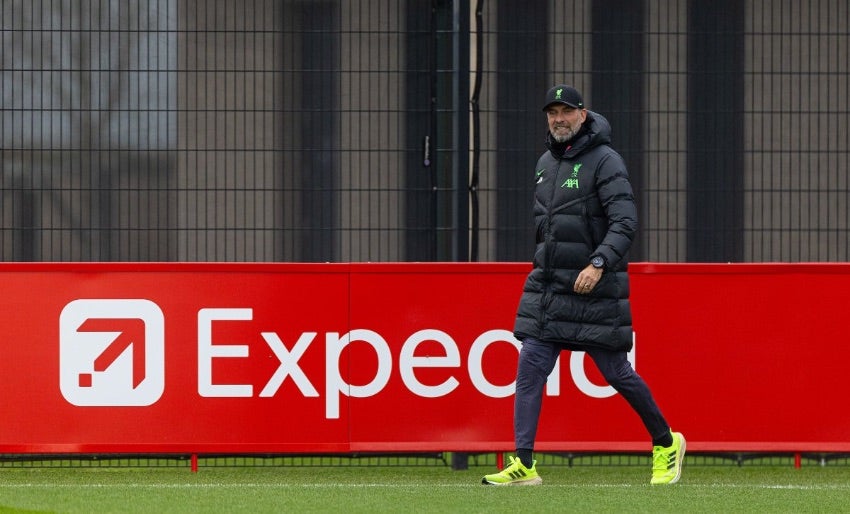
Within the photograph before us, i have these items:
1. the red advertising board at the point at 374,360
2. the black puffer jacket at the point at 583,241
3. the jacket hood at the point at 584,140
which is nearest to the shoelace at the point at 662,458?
the black puffer jacket at the point at 583,241

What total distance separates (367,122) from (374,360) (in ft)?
7.29

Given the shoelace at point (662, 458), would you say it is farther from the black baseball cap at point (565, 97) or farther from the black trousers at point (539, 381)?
the black baseball cap at point (565, 97)

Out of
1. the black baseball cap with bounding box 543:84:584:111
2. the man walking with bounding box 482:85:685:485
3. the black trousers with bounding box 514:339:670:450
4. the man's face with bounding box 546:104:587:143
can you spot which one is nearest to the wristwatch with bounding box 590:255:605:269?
the man walking with bounding box 482:85:685:485

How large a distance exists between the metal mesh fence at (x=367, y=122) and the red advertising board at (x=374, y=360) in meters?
1.66

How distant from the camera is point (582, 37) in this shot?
9.89m

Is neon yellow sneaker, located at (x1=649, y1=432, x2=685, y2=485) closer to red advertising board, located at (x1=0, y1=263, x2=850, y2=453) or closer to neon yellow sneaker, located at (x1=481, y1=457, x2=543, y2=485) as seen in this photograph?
neon yellow sneaker, located at (x1=481, y1=457, x2=543, y2=485)

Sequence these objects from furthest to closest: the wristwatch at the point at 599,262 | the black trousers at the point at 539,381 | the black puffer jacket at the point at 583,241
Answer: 1. the black trousers at the point at 539,381
2. the black puffer jacket at the point at 583,241
3. the wristwatch at the point at 599,262

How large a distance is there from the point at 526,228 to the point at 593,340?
10.3 feet

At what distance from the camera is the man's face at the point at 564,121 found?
6.87 meters

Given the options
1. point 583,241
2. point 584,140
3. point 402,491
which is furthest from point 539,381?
point 584,140

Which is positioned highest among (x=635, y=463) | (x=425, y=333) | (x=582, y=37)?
(x=582, y=37)

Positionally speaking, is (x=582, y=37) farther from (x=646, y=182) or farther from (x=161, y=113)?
(x=161, y=113)

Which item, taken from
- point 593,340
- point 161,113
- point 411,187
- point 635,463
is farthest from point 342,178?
point 593,340

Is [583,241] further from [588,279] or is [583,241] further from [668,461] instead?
[668,461]
